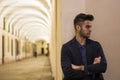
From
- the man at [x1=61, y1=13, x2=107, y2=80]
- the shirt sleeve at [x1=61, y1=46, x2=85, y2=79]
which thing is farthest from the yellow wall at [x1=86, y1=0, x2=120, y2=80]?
the shirt sleeve at [x1=61, y1=46, x2=85, y2=79]

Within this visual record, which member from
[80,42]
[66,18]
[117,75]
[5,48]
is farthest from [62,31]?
[5,48]

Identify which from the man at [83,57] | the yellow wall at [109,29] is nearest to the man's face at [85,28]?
the man at [83,57]

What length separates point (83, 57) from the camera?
13.2 feet

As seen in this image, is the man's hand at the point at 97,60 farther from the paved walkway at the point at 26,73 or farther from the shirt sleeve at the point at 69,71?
the paved walkway at the point at 26,73

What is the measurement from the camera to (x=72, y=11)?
4.60 m

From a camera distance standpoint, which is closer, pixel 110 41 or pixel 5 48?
pixel 110 41

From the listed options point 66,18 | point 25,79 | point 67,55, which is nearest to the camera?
point 67,55

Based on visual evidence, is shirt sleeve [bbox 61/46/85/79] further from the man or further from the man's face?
the man's face

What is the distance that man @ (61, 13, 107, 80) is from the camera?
152 inches

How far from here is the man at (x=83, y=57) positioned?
3.86 m

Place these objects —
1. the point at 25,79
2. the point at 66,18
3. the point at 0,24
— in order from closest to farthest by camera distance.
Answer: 1. the point at 66,18
2. the point at 25,79
3. the point at 0,24

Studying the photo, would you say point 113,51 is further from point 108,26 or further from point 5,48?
point 5,48

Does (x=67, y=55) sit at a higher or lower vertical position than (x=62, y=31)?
lower

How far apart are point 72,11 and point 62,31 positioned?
13.7 inches
